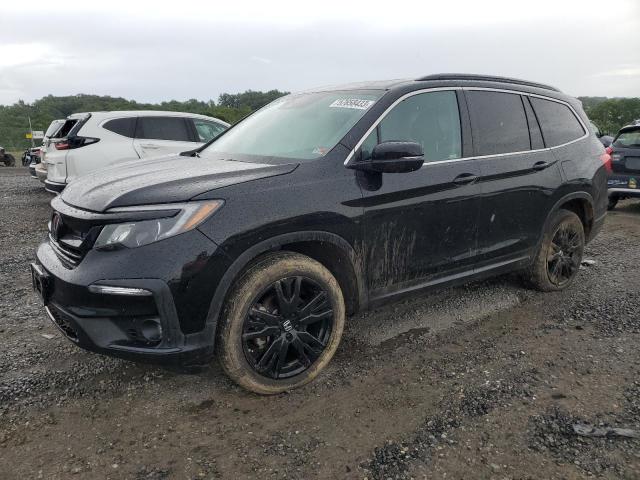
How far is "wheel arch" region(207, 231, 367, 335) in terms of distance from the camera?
249cm

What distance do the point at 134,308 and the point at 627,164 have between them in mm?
8531

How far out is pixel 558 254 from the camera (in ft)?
14.4

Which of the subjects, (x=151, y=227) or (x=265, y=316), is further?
(x=265, y=316)

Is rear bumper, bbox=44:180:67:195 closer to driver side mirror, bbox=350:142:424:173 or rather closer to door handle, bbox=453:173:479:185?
driver side mirror, bbox=350:142:424:173

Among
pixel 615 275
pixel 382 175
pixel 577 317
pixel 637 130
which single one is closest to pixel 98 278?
pixel 382 175

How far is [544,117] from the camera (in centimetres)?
416

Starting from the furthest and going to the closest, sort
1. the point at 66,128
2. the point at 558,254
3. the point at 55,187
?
the point at 66,128 → the point at 55,187 → the point at 558,254

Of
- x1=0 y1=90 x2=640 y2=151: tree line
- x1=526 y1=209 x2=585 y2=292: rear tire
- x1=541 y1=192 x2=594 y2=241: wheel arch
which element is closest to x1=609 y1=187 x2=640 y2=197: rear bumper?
x1=541 y1=192 x2=594 y2=241: wheel arch

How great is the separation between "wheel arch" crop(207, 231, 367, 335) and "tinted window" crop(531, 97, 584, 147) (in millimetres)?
2229

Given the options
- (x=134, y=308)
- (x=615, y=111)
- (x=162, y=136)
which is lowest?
(x=134, y=308)

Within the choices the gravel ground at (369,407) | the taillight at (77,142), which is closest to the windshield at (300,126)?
the gravel ground at (369,407)

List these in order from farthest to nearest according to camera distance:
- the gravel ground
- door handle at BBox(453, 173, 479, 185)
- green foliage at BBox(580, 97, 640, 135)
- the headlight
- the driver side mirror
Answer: green foliage at BBox(580, 97, 640, 135), door handle at BBox(453, 173, 479, 185), the driver side mirror, the headlight, the gravel ground

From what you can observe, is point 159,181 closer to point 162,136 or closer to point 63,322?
point 63,322

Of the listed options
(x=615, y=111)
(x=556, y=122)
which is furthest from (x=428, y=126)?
(x=615, y=111)
